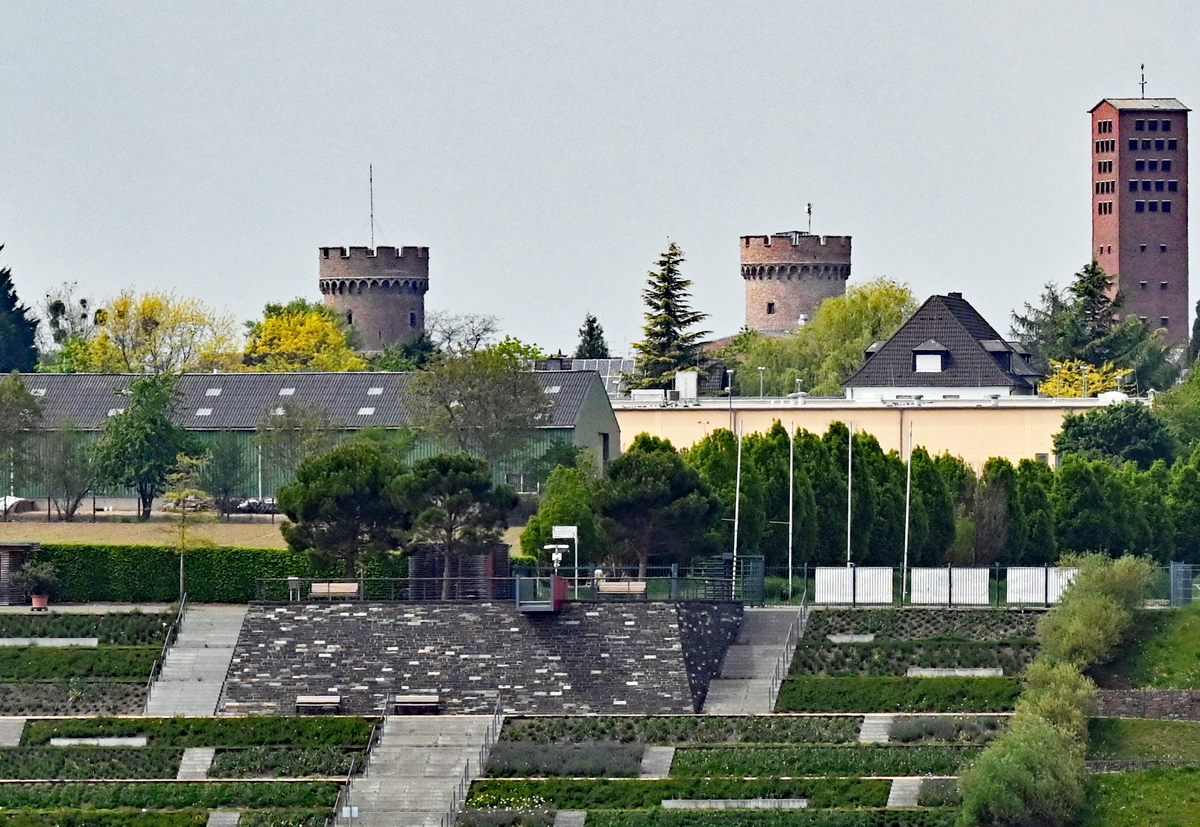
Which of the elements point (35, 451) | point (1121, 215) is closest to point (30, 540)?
point (35, 451)

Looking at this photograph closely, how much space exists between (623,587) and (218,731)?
32.0 feet

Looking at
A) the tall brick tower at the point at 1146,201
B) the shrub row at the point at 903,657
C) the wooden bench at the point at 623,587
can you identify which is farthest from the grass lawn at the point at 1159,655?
the tall brick tower at the point at 1146,201

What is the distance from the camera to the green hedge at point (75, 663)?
2778 inches

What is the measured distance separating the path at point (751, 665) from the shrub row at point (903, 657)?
0.72m

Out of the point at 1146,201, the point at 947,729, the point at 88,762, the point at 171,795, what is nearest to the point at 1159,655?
the point at 947,729

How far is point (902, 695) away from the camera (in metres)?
67.9

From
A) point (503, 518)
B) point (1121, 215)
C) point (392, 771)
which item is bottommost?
point (392, 771)

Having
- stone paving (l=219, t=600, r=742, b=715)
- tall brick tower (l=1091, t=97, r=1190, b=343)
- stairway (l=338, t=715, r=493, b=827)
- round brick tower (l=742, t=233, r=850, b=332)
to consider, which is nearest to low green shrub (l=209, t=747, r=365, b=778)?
stairway (l=338, t=715, r=493, b=827)

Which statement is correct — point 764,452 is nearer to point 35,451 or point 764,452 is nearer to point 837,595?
→ point 837,595

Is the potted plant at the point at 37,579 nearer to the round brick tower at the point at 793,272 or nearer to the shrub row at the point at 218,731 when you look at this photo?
the shrub row at the point at 218,731

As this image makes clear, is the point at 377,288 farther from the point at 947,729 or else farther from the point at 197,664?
the point at 947,729

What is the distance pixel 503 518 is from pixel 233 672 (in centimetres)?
685

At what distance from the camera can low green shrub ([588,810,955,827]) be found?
59.7m

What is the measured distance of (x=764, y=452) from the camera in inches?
3145
